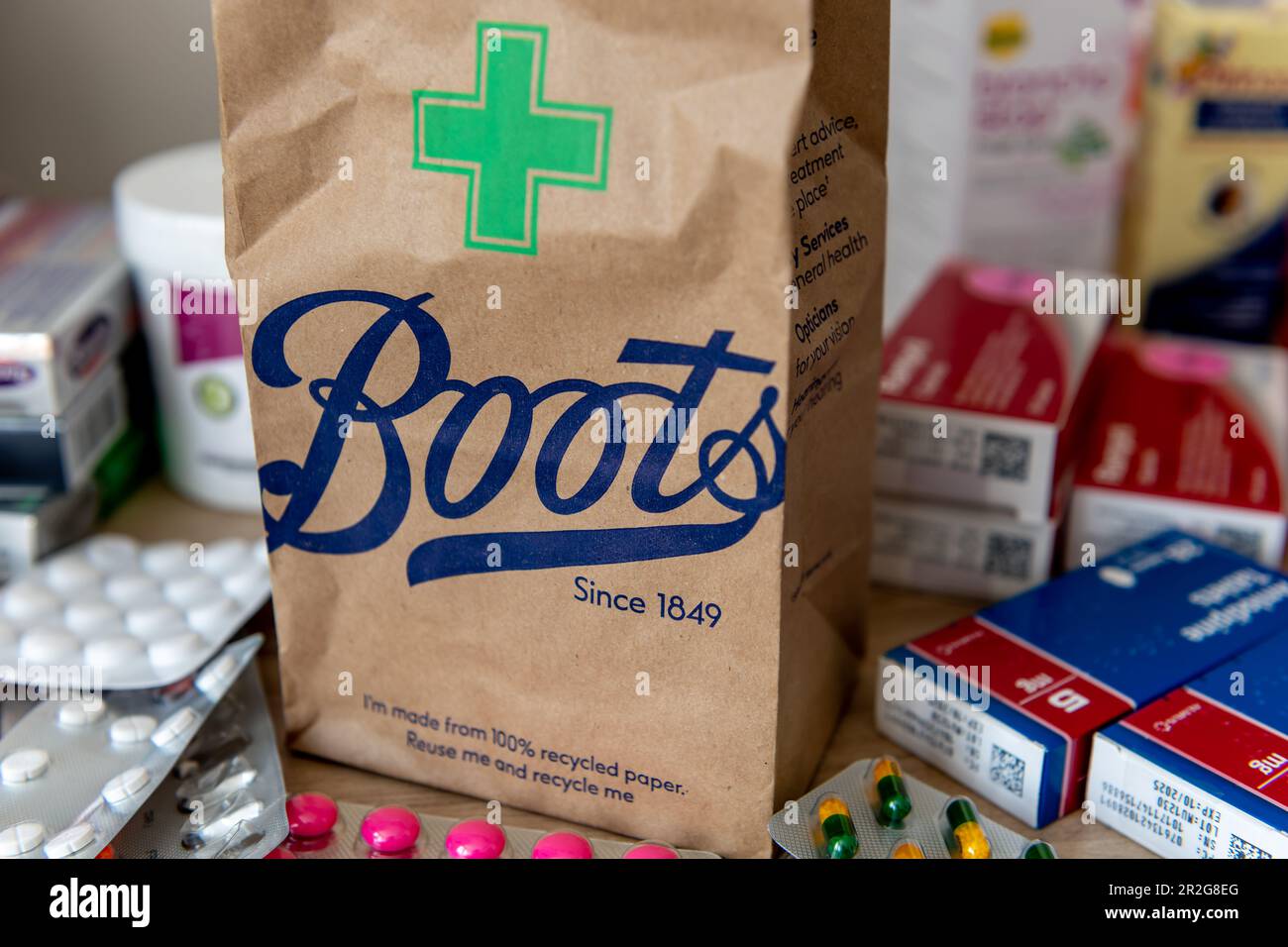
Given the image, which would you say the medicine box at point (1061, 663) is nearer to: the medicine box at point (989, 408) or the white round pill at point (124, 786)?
the medicine box at point (989, 408)

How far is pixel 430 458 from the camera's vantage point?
2.01 ft

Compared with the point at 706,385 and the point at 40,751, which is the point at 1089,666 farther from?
the point at 40,751

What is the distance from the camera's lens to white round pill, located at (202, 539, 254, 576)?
2.64 feet

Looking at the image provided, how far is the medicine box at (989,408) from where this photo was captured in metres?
0.80

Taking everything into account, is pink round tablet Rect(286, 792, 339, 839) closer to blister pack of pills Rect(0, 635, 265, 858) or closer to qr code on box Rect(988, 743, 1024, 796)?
blister pack of pills Rect(0, 635, 265, 858)

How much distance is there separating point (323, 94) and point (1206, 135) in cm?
84

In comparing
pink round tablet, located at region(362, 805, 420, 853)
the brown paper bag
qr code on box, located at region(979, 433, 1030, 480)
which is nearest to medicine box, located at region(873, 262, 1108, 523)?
qr code on box, located at region(979, 433, 1030, 480)

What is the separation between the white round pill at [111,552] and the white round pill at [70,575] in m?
0.01

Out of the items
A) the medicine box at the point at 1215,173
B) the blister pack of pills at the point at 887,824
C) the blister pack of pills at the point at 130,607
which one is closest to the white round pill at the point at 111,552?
the blister pack of pills at the point at 130,607

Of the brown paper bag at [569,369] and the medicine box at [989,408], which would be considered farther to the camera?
the medicine box at [989,408]

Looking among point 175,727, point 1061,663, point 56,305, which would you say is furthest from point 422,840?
point 56,305

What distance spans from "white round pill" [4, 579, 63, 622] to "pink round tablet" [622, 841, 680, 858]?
0.38m

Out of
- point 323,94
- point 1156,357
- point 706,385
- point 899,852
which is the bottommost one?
point 899,852

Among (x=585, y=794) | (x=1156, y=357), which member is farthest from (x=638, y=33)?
(x=1156, y=357)
